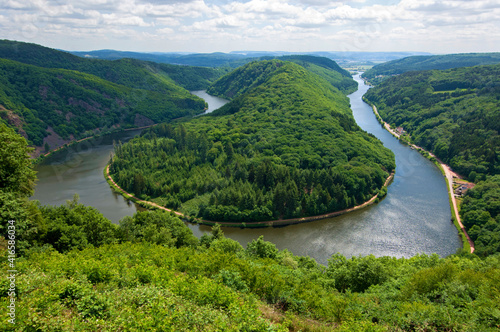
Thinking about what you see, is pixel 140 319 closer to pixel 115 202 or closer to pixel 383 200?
pixel 115 202

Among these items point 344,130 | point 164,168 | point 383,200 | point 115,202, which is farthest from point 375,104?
point 115,202

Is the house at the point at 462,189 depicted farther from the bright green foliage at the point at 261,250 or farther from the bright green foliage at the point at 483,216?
the bright green foliage at the point at 261,250

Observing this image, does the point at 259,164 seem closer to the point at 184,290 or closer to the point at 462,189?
the point at 462,189

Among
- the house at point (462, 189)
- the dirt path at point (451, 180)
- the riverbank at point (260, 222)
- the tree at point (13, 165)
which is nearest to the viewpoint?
the tree at point (13, 165)

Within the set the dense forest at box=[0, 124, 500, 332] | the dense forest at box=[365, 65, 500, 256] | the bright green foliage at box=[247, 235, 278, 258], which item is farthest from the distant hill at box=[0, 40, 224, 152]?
the dense forest at box=[365, 65, 500, 256]

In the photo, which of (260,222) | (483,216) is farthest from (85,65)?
(483,216)

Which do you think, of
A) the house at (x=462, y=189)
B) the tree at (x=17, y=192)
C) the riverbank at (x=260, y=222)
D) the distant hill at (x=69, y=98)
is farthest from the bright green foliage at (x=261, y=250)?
the distant hill at (x=69, y=98)
